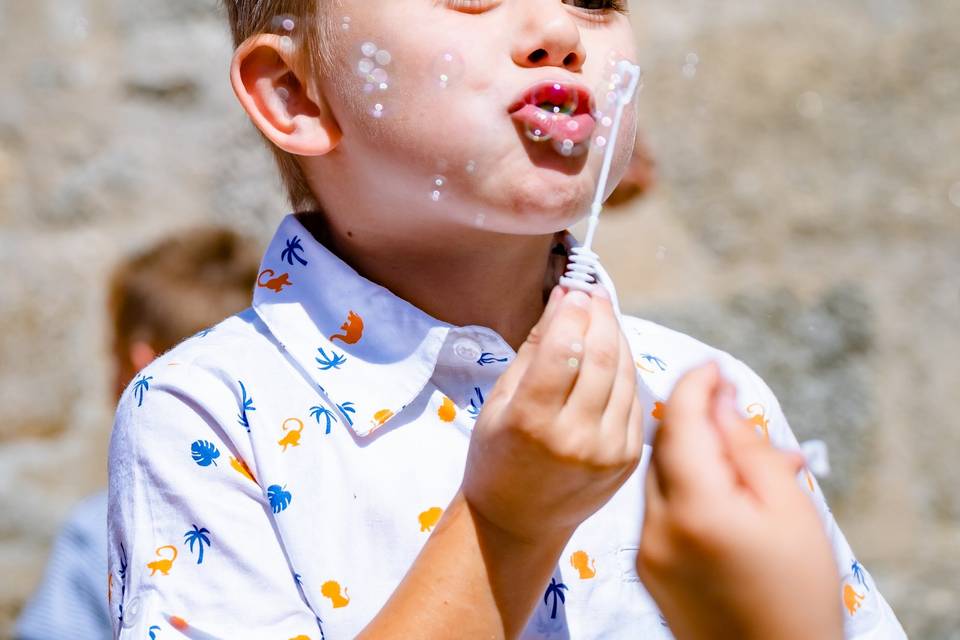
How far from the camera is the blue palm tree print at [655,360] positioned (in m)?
1.06

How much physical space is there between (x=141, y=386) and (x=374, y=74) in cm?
29

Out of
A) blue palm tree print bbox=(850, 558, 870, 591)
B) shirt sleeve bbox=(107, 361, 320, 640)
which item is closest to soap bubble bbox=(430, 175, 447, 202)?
shirt sleeve bbox=(107, 361, 320, 640)

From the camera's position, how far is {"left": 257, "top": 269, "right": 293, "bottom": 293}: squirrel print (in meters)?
1.00

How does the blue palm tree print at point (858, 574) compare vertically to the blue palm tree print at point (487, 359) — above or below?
below

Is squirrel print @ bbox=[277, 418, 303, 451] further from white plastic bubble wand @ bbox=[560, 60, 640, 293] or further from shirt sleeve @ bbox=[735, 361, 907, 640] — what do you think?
shirt sleeve @ bbox=[735, 361, 907, 640]

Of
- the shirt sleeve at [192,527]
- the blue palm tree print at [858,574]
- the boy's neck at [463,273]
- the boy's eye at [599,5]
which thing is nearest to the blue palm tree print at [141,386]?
the shirt sleeve at [192,527]

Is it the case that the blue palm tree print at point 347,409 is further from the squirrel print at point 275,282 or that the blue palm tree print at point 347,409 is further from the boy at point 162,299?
the boy at point 162,299

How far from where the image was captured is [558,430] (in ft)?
2.39

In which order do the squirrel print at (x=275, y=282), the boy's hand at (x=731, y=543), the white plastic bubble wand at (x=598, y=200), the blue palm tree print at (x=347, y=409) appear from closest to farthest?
the boy's hand at (x=731, y=543) → the white plastic bubble wand at (x=598, y=200) → the blue palm tree print at (x=347, y=409) → the squirrel print at (x=275, y=282)

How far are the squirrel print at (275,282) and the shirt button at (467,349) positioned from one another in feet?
0.52

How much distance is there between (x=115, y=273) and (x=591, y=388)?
1.29 metres

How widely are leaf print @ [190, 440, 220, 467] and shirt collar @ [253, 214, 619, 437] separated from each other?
3.3 inches

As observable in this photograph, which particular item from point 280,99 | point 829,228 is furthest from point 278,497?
point 829,228

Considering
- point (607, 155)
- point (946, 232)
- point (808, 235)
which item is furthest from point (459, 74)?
point (946, 232)
